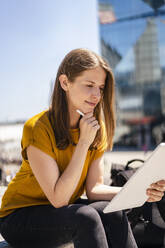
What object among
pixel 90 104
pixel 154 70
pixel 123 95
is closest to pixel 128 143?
pixel 123 95

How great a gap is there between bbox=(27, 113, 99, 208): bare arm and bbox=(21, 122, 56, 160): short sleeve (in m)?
0.03

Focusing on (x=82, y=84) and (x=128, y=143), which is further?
(x=128, y=143)

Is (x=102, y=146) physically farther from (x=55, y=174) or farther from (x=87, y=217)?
(x=87, y=217)

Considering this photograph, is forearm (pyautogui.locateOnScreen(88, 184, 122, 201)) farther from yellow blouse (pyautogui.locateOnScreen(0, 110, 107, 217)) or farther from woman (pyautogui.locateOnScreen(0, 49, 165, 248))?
yellow blouse (pyautogui.locateOnScreen(0, 110, 107, 217))

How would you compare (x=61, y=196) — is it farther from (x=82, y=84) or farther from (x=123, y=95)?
(x=123, y=95)

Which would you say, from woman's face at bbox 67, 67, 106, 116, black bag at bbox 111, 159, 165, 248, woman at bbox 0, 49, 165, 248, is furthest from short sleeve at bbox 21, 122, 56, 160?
black bag at bbox 111, 159, 165, 248

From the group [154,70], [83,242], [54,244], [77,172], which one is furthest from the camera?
[154,70]

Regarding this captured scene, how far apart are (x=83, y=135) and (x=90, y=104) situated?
0.72 feet

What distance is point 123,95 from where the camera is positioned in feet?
124

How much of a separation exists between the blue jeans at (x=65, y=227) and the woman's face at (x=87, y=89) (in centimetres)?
59

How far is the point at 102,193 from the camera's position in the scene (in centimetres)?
204

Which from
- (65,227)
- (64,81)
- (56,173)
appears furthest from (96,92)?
(65,227)


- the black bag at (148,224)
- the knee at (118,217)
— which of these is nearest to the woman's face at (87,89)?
the knee at (118,217)

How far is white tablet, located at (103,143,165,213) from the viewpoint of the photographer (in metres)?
Result: 1.51
